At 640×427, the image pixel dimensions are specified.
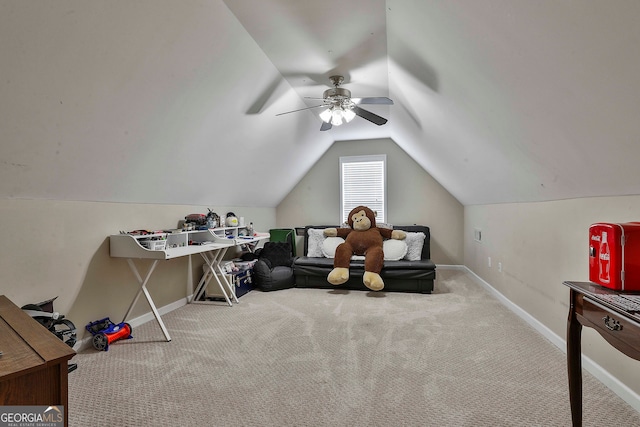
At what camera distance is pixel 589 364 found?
2160 millimetres

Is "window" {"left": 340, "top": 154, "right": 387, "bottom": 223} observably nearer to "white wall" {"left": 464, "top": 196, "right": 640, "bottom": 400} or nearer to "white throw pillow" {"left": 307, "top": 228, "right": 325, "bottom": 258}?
"white throw pillow" {"left": 307, "top": 228, "right": 325, "bottom": 258}

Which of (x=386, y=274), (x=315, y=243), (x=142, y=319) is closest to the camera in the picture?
(x=142, y=319)

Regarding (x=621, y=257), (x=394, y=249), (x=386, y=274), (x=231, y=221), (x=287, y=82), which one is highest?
(x=287, y=82)

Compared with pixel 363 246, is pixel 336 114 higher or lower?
higher

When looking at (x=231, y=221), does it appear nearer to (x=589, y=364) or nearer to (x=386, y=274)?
(x=386, y=274)

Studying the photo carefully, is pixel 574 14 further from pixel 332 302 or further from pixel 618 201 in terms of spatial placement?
pixel 332 302

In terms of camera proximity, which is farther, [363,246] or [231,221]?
[363,246]

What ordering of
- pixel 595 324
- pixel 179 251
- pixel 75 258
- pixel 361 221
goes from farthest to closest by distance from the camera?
1. pixel 361 221
2. pixel 179 251
3. pixel 75 258
4. pixel 595 324

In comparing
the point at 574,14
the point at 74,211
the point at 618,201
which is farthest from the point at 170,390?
the point at 618,201

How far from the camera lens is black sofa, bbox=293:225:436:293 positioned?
165 inches

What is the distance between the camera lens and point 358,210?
4996 mm

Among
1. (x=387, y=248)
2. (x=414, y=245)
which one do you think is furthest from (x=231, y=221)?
(x=414, y=245)

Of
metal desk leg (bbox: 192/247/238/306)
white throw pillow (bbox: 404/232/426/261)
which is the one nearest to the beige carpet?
metal desk leg (bbox: 192/247/238/306)

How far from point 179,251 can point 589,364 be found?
3.23m
